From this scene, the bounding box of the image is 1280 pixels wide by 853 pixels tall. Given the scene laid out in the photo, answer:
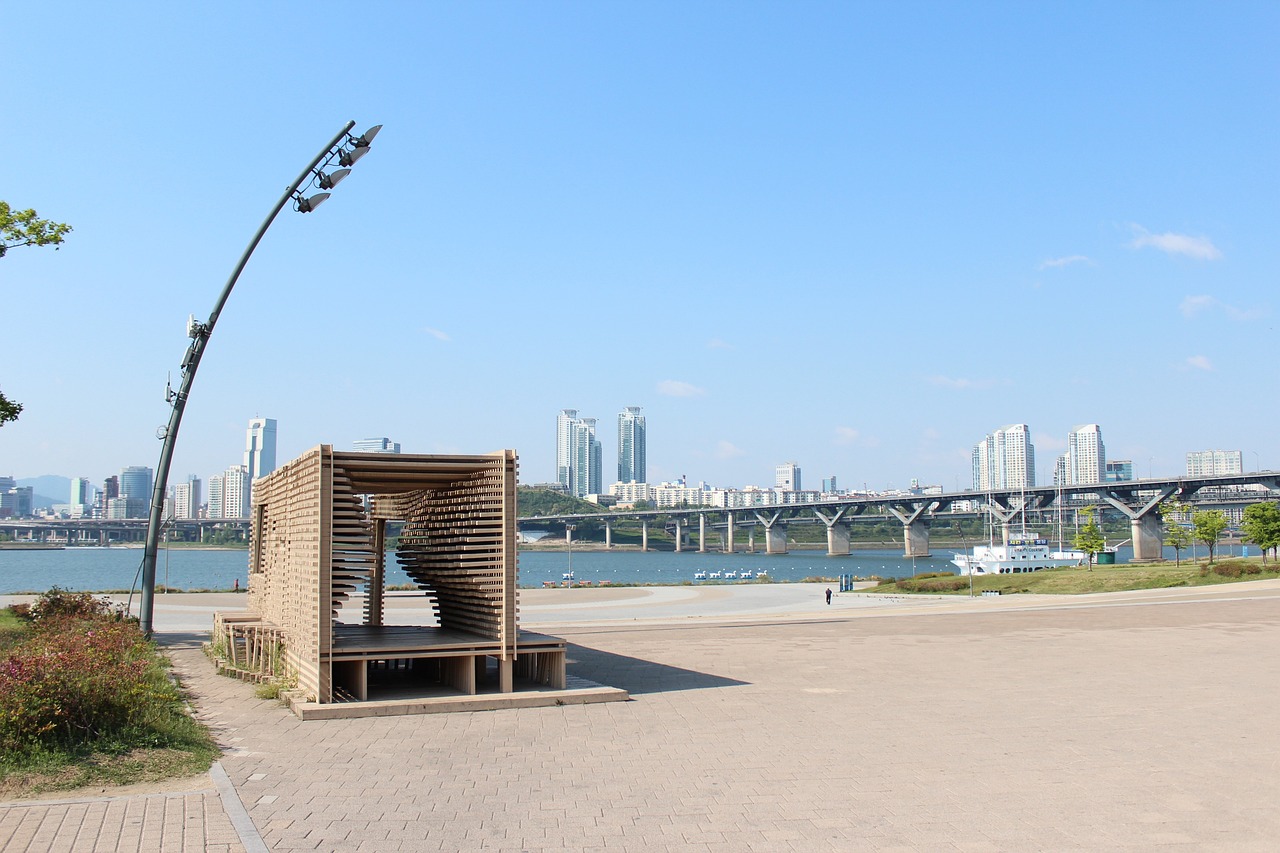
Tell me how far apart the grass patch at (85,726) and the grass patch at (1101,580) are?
38.4 m

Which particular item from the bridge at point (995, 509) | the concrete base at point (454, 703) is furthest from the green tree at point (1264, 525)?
the concrete base at point (454, 703)

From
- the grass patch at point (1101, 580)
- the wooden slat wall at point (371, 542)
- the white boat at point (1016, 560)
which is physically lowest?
the white boat at point (1016, 560)

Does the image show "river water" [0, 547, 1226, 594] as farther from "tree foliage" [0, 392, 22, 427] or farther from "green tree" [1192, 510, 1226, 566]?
"tree foliage" [0, 392, 22, 427]

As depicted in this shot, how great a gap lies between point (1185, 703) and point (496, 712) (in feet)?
26.3

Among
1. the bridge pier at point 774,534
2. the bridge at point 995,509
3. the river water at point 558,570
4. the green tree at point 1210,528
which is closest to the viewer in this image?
the green tree at point 1210,528

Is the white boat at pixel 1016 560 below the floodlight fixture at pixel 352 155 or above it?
below

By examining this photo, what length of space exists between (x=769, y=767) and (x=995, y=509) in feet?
354

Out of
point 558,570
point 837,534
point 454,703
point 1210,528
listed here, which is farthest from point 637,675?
point 837,534

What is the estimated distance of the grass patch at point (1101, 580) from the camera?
43.8 m

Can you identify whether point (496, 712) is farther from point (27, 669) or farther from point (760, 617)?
point (760, 617)

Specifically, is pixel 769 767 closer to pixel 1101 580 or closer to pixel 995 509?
pixel 1101 580

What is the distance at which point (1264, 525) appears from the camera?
52281mm

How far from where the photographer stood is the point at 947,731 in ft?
33.0

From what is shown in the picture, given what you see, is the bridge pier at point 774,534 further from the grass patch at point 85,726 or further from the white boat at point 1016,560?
the grass patch at point 85,726
